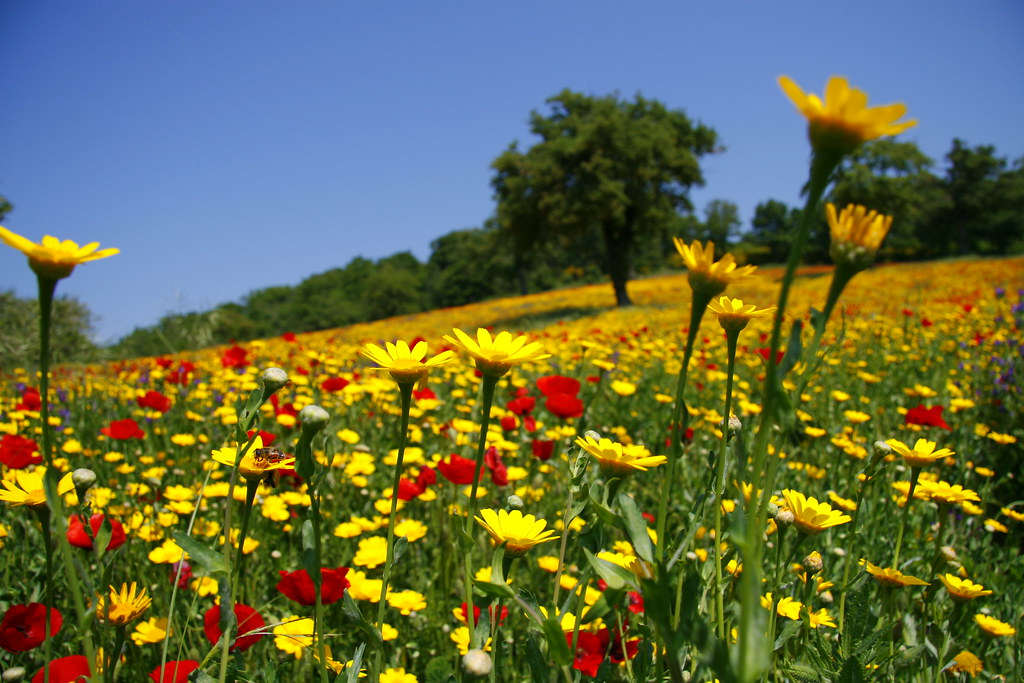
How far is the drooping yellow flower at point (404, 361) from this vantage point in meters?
0.66

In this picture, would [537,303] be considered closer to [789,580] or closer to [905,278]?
[905,278]

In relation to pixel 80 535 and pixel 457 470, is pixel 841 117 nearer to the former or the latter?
pixel 457 470

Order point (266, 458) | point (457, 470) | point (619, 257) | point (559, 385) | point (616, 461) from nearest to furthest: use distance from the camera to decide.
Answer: point (616, 461)
point (266, 458)
point (457, 470)
point (559, 385)
point (619, 257)

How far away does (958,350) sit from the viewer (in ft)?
13.7

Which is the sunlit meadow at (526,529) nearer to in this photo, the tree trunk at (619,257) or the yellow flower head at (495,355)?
the yellow flower head at (495,355)

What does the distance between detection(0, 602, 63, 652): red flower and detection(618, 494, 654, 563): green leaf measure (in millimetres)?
896

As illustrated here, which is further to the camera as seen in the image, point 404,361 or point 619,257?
point 619,257

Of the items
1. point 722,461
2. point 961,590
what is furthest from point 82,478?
point 961,590

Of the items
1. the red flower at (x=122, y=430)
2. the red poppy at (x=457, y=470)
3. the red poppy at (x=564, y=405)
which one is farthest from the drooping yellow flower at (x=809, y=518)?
the red flower at (x=122, y=430)

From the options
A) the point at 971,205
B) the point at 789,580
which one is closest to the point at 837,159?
the point at 789,580

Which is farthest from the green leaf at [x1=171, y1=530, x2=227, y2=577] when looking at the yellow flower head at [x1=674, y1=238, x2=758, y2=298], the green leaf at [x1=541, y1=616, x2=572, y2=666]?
the yellow flower head at [x1=674, y1=238, x2=758, y2=298]

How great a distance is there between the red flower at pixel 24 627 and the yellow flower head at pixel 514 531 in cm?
70

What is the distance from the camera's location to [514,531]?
0.74 meters

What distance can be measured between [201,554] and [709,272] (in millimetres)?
587
